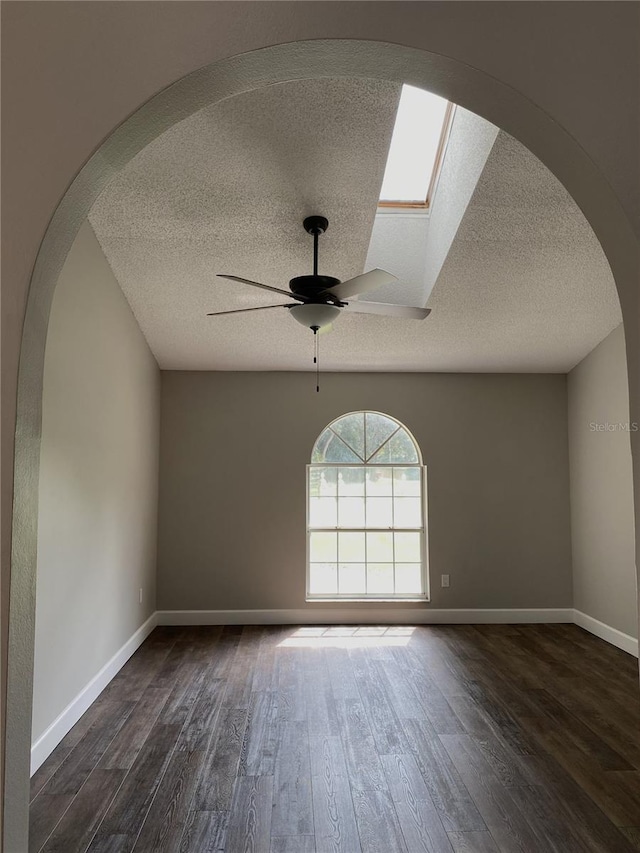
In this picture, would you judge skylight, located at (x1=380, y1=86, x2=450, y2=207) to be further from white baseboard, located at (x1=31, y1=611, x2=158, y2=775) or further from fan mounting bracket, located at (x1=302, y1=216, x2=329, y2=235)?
white baseboard, located at (x1=31, y1=611, x2=158, y2=775)

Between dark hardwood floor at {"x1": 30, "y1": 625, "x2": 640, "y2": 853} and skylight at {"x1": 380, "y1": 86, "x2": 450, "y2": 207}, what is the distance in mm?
3381

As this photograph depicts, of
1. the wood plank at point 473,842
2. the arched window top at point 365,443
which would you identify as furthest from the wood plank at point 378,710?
the arched window top at point 365,443

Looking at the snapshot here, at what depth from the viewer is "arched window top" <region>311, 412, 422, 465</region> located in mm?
6688

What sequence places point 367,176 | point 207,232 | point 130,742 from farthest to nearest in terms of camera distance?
point 207,232 → point 367,176 → point 130,742

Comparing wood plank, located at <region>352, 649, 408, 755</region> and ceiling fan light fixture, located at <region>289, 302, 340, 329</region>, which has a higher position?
ceiling fan light fixture, located at <region>289, 302, 340, 329</region>

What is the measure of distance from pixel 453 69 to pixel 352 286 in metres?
1.89

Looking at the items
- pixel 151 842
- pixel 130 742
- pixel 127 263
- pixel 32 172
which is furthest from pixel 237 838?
pixel 127 263

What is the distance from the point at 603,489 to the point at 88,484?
14.3ft

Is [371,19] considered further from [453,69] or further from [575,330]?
[575,330]

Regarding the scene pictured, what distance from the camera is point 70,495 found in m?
3.78

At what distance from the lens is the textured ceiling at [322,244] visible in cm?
333

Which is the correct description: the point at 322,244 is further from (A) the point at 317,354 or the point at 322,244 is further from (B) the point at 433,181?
(A) the point at 317,354

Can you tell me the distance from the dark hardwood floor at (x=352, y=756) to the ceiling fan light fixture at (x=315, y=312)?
91.1 inches

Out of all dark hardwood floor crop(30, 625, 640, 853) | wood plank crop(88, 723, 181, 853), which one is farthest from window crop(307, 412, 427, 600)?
wood plank crop(88, 723, 181, 853)
